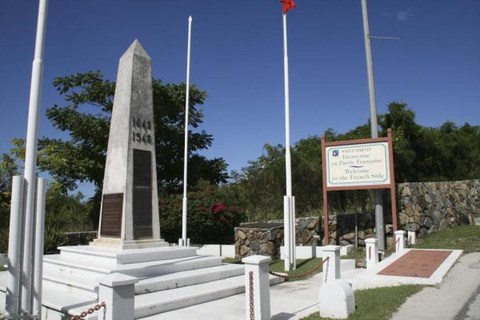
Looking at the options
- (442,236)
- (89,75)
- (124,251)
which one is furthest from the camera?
(89,75)

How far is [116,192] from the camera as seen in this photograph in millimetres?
10234

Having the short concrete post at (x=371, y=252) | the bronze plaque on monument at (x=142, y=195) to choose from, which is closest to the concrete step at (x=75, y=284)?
the bronze plaque on monument at (x=142, y=195)

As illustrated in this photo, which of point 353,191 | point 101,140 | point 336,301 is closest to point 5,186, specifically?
point 101,140

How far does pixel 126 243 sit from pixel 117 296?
488 centimetres

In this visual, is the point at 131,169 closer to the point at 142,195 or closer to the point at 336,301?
the point at 142,195

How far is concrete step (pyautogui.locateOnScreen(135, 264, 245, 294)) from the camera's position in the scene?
8.26 m

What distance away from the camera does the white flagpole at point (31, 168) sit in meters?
6.10

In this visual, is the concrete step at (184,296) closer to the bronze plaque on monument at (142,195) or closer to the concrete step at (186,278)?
the concrete step at (186,278)

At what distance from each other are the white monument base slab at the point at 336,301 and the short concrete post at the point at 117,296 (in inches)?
116

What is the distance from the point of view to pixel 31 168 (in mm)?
6273

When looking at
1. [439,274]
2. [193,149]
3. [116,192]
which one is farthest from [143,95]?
[193,149]

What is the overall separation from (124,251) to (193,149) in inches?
579

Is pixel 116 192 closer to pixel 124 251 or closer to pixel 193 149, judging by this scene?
pixel 124 251

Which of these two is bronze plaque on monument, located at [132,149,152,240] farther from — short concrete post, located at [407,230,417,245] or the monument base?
short concrete post, located at [407,230,417,245]
